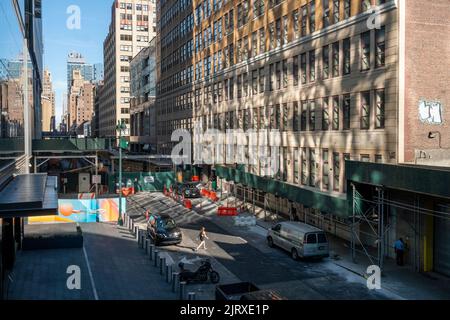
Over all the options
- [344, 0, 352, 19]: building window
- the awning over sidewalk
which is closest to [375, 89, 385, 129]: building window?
[344, 0, 352, 19]: building window

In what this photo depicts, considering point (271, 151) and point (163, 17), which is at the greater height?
point (163, 17)

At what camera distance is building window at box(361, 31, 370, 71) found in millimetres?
27891

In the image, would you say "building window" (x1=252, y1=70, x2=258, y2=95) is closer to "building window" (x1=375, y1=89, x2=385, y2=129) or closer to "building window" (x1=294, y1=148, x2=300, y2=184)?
"building window" (x1=294, y1=148, x2=300, y2=184)

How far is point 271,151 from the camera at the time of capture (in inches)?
1620

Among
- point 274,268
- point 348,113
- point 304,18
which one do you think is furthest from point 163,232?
point 304,18

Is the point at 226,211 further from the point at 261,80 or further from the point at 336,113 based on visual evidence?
the point at 336,113

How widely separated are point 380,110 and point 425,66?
3.31 meters

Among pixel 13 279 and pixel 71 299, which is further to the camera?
pixel 13 279

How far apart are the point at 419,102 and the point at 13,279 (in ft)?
72.5

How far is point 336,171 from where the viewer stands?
3112cm

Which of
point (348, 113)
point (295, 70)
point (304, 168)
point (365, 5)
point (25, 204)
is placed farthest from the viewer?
point (295, 70)
